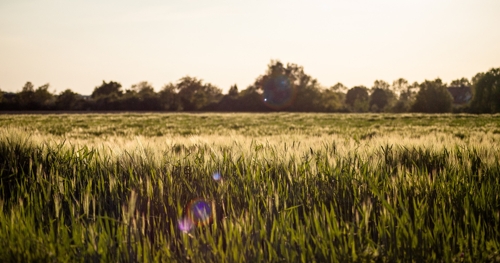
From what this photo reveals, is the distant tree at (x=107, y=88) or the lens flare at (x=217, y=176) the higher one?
the distant tree at (x=107, y=88)

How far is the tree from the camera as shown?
6756 centimetres

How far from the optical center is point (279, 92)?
243ft

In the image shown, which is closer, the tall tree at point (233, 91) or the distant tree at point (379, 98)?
the tall tree at point (233, 91)

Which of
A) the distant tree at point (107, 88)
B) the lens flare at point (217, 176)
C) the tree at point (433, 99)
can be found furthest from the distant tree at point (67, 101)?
the lens flare at point (217, 176)

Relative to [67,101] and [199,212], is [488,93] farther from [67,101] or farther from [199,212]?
[199,212]

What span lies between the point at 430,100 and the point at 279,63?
30413 mm

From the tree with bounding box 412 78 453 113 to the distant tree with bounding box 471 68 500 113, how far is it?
8.03 metres

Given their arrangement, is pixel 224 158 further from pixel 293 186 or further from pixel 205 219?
pixel 205 219

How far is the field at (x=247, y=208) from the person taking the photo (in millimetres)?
1575

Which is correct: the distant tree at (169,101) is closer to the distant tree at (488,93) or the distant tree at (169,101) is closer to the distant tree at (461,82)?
the distant tree at (488,93)

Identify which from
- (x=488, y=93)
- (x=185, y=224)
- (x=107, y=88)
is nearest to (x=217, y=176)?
(x=185, y=224)

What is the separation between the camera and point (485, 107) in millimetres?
55906

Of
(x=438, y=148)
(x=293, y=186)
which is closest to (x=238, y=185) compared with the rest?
(x=293, y=186)

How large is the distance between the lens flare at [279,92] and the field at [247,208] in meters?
67.9
